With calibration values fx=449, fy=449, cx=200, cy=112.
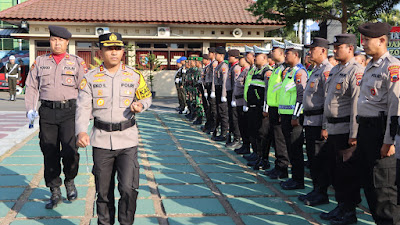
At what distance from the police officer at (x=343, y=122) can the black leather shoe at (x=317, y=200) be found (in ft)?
1.44

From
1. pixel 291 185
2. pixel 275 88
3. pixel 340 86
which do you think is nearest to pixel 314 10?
pixel 275 88

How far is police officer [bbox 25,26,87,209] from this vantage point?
5.23 m

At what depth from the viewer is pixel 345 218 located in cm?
464

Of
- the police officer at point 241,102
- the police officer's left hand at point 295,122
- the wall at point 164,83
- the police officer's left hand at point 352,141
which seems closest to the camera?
the police officer's left hand at point 352,141

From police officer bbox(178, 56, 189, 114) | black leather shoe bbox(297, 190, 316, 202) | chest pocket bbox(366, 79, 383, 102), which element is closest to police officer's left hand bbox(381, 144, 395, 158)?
chest pocket bbox(366, 79, 383, 102)

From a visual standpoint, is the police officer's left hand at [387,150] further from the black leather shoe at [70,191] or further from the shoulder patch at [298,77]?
the black leather shoe at [70,191]

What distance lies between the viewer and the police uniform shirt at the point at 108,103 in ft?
13.2

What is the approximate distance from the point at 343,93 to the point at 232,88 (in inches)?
193

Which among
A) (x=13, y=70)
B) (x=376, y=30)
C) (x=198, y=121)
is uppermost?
(x=376, y=30)

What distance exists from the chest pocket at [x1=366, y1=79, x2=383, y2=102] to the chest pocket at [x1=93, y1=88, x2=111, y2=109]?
2.36 meters

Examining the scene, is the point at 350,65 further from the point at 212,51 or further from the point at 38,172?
the point at 212,51

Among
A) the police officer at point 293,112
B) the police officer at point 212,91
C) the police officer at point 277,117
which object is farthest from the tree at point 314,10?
the police officer at point 293,112

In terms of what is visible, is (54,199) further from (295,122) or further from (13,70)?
(13,70)

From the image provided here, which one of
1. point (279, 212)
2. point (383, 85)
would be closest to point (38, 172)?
point (279, 212)
